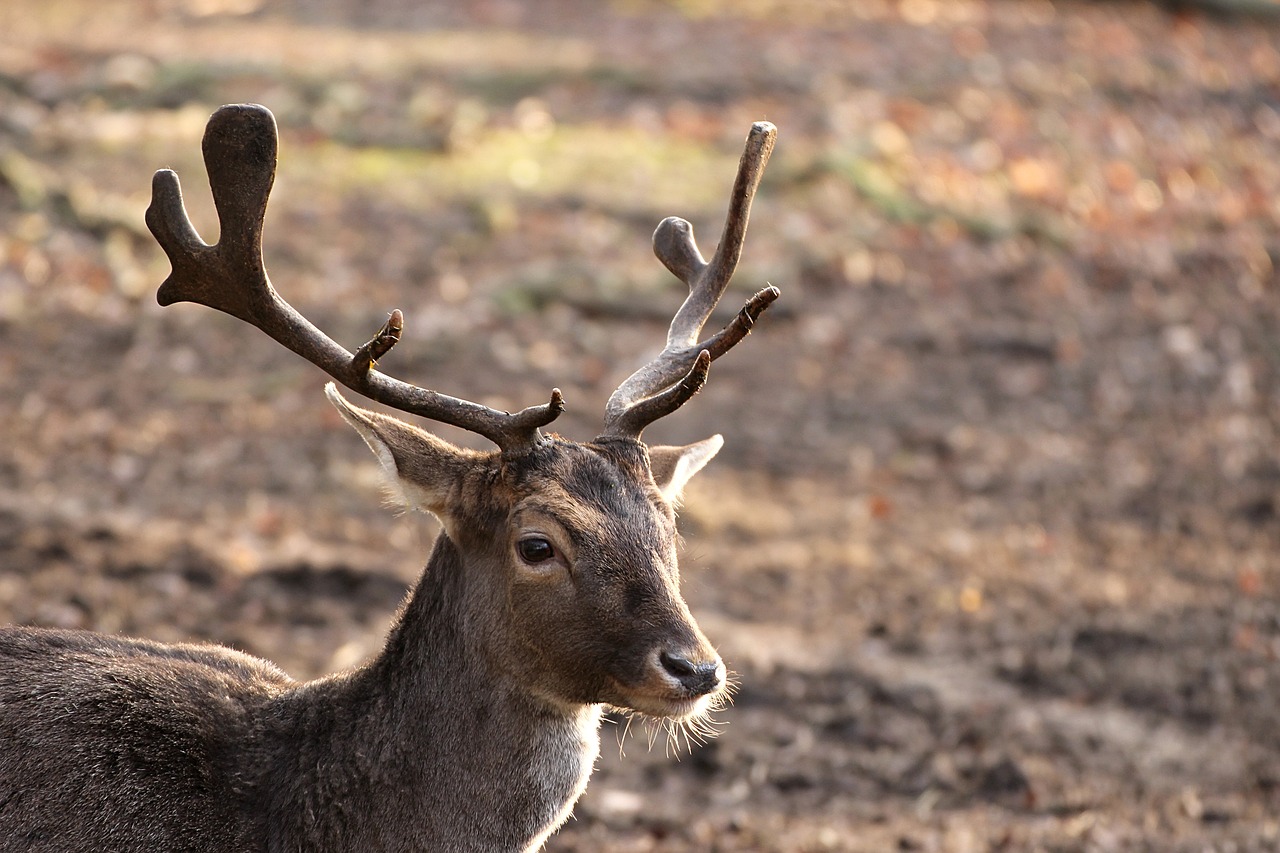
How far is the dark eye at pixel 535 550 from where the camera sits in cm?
418

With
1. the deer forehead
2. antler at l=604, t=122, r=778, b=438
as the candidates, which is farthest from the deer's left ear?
the deer forehead

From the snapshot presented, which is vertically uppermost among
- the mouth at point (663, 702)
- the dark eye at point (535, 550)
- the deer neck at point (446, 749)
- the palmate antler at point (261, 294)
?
the palmate antler at point (261, 294)

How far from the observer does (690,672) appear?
13.1 feet

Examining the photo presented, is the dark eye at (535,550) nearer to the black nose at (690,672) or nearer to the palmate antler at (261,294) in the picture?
the palmate antler at (261,294)

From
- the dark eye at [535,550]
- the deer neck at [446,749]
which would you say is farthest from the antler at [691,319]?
the deer neck at [446,749]

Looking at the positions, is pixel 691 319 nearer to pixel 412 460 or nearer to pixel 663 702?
pixel 412 460

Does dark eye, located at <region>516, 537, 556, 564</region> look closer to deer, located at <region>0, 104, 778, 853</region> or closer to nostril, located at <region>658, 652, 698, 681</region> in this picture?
deer, located at <region>0, 104, 778, 853</region>

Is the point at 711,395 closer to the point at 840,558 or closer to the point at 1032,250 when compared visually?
the point at 840,558

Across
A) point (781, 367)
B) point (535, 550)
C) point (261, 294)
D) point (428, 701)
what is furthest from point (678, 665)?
point (781, 367)

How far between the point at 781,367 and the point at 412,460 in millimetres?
6779

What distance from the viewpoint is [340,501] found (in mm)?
8258

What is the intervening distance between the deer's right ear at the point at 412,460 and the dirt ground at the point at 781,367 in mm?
2068

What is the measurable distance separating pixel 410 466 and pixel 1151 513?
6270 millimetres

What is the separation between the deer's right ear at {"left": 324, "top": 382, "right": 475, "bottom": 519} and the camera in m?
4.18
